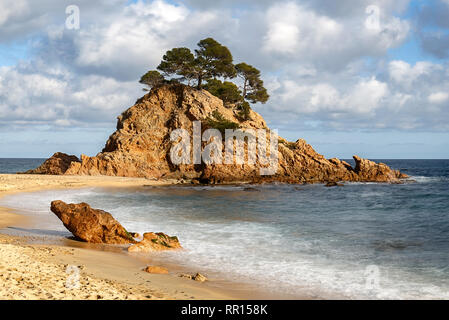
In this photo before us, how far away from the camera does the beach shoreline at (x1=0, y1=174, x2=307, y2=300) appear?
6.58 m

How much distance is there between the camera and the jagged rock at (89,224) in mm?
12680

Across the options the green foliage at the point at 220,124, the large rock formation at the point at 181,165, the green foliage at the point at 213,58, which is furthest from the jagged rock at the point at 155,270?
the green foliage at the point at 213,58

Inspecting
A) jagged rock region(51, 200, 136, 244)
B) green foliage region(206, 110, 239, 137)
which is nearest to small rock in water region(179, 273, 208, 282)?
jagged rock region(51, 200, 136, 244)

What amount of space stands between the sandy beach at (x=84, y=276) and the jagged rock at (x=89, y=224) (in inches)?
17.0

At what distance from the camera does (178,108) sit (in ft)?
161

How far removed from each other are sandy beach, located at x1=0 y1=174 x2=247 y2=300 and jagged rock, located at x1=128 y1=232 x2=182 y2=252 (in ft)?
1.65

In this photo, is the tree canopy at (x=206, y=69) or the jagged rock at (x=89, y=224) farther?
the tree canopy at (x=206, y=69)

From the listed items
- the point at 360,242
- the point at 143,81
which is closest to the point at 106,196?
the point at 360,242

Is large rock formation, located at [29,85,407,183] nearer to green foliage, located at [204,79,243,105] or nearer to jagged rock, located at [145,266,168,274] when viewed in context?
green foliage, located at [204,79,243,105]

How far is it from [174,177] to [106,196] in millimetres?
17362

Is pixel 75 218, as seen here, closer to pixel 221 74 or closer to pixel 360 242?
pixel 360 242

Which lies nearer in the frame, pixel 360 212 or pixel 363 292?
pixel 363 292

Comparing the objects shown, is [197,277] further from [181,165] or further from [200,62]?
[200,62]

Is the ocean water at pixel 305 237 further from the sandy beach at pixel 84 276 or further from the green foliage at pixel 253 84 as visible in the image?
the green foliage at pixel 253 84
